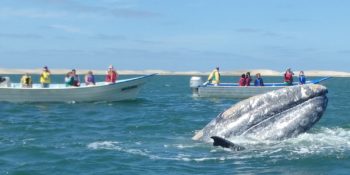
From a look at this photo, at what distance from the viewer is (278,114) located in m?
15.5

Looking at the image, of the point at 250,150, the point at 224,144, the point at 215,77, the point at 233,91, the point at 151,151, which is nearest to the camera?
the point at 224,144

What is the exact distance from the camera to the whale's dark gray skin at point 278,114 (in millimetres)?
15500

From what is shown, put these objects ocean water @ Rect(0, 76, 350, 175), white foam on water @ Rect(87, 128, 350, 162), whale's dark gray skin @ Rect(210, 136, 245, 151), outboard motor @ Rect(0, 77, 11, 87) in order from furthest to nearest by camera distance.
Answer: outboard motor @ Rect(0, 77, 11, 87) → white foam on water @ Rect(87, 128, 350, 162) → whale's dark gray skin @ Rect(210, 136, 245, 151) → ocean water @ Rect(0, 76, 350, 175)

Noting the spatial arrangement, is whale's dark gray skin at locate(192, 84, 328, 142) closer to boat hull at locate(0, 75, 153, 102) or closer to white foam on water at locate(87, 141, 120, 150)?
white foam on water at locate(87, 141, 120, 150)

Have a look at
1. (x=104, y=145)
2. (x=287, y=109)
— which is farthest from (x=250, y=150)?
(x=104, y=145)

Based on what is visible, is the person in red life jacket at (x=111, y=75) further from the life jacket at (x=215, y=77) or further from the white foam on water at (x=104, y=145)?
the white foam on water at (x=104, y=145)

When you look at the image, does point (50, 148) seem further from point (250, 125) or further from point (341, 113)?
point (341, 113)

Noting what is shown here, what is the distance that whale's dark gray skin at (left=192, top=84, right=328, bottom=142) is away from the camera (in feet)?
50.9

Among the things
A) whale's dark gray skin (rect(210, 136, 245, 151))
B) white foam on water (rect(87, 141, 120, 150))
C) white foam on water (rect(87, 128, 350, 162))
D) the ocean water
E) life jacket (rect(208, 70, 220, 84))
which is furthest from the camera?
life jacket (rect(208, 70, 220, 84))

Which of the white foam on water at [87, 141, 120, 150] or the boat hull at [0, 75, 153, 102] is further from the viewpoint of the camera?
the boat hull at [0, 75, 153, 102]

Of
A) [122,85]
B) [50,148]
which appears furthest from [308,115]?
[122,85]

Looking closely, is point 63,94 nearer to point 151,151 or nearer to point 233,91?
point 233,91

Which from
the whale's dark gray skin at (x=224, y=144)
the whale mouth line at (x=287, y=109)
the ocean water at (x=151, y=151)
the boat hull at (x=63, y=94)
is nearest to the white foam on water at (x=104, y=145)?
the ocean water at (x=151, y=151)

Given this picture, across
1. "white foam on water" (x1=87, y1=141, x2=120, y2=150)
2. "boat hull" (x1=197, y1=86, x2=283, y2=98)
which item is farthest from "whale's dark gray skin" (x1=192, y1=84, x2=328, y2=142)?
"boat hull" (x1=197, y1=86, x2=283, y2=98)
